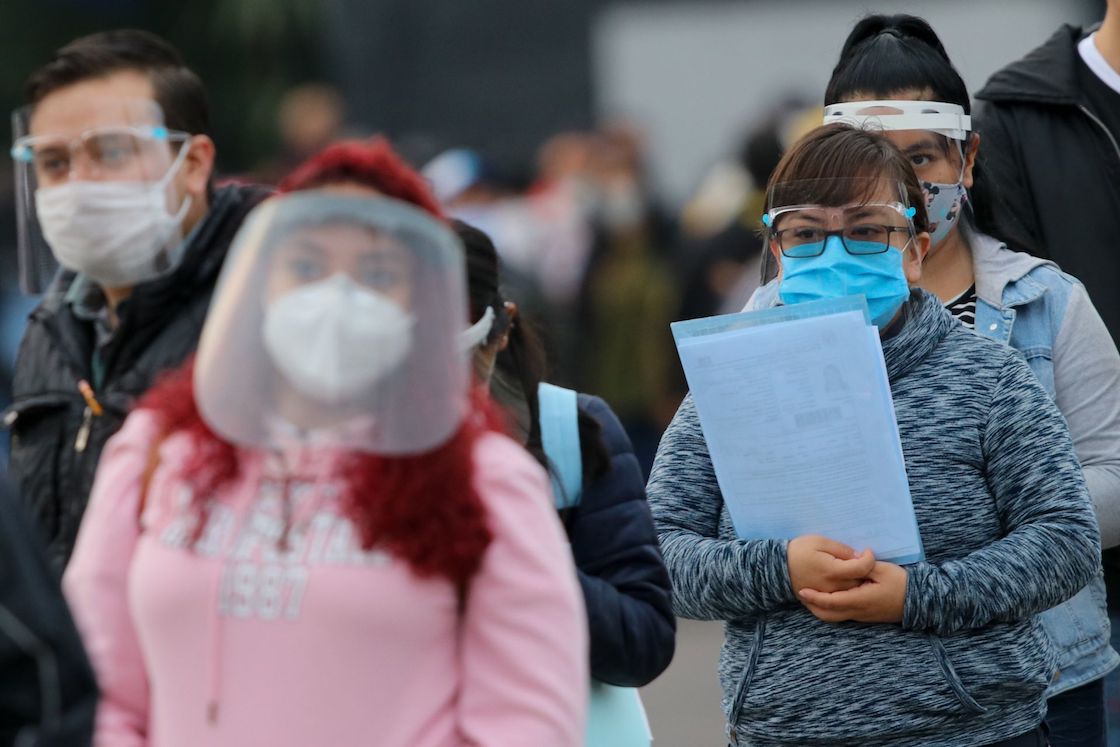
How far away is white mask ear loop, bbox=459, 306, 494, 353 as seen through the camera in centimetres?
336

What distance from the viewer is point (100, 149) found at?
152 inches

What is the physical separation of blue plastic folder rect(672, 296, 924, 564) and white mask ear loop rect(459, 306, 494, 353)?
34 centimetres

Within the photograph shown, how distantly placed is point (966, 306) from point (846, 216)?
534mm

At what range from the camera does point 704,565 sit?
3.39 m

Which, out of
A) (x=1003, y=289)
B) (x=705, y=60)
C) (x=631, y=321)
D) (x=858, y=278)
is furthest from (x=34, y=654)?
(x=705, y=60)

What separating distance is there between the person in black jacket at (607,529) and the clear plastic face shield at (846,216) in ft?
1.55

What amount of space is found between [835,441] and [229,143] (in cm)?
1520

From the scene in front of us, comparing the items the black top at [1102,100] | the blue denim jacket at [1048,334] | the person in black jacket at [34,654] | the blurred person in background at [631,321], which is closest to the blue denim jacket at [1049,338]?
the blue denim jacket at [1048,334]

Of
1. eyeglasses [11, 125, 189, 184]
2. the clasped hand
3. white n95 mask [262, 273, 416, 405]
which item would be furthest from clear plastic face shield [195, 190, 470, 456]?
eyeglasses [11, 125, 189, 184]

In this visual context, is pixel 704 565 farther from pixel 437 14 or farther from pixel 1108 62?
pixel 437 14

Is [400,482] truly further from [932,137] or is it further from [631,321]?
[631,321]

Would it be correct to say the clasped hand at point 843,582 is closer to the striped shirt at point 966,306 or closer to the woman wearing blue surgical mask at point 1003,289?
the woman wearing blue surgical mask at point 1003,289

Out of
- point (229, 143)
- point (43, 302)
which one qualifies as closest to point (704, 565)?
point (43, 302)

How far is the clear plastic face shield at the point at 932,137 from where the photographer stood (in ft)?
12.8
